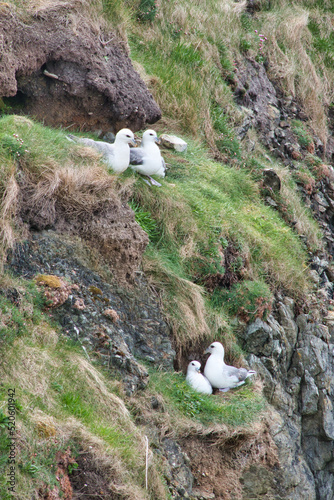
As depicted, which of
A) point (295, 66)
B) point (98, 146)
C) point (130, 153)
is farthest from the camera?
point (295, 66)

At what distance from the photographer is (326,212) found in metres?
9.47

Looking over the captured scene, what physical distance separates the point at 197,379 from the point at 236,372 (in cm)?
43

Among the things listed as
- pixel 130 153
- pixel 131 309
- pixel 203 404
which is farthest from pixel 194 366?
pixel 130 153

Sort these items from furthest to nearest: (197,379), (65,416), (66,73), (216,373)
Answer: (66,73) → (216,373) → (197,379) → (65,416)

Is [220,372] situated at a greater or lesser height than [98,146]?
lesser

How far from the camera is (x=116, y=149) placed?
17.2 ft

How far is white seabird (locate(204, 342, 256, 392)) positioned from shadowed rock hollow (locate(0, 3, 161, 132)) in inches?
119

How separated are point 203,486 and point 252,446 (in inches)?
31.3

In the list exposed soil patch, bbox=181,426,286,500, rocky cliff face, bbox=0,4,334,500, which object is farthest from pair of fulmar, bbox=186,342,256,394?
exposed soil patch, bbox=181,426,286,500

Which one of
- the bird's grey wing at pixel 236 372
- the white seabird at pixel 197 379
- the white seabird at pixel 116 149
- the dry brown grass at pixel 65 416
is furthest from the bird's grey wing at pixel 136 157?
the dry brown grass at pixel 65 416

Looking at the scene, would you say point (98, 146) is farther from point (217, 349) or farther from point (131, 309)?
point (217, 349)

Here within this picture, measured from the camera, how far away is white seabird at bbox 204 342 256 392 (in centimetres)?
489

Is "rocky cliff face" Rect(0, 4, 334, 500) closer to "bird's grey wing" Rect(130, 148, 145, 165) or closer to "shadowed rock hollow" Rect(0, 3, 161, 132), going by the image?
"shadowed rock hollow" Rect(0, 3, 161, 132)

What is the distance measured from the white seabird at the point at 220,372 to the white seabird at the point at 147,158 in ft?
6.59
